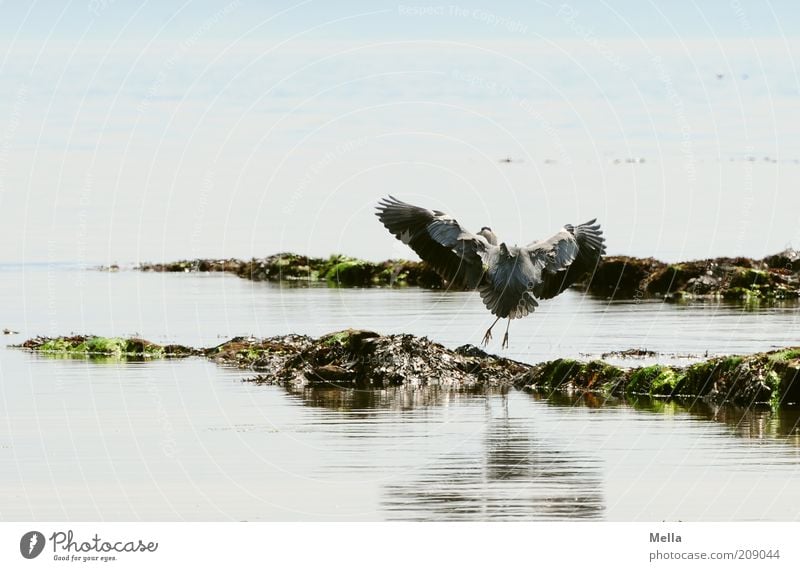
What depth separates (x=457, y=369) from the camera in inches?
965

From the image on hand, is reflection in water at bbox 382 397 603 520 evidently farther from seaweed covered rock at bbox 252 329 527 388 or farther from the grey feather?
the grey feather

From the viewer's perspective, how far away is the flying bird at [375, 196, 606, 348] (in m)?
24.5

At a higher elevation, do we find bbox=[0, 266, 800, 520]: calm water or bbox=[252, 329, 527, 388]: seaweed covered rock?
bbox=[252, 329, 527, 388]: seaweed covered rock

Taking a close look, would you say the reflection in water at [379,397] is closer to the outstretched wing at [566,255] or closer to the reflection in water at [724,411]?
the reflection in water at [724,411]

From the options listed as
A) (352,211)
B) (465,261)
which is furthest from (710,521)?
(352,211)

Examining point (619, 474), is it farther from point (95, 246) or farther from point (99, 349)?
point (95, 246)

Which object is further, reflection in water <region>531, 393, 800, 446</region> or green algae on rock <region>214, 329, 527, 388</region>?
green algae on rock <region>214, 329, 527, 388</region>

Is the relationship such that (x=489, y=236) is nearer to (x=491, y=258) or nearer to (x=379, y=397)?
(x=491, y=258)

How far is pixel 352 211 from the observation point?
265 ft

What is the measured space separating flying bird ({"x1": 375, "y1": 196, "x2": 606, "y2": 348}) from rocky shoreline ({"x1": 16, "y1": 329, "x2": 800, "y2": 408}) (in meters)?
1.06

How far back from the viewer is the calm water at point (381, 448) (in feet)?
51.1
